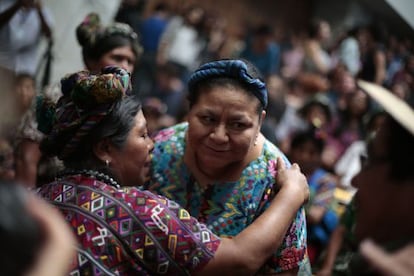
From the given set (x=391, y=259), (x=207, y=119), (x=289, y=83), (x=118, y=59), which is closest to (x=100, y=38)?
(x=118, y=59)

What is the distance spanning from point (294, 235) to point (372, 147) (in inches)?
26.9

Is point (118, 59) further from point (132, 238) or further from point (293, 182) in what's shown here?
point (132, 238)

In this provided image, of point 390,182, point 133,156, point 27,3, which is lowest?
point 133,156

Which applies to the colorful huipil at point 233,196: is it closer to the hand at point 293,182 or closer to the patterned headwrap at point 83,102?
the hand at point 293,182

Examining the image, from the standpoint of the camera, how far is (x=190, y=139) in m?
2.47

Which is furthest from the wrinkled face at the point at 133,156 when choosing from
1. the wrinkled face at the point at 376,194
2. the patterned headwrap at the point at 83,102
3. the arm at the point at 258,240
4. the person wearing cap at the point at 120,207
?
the wrinkled face at the point at 376,194

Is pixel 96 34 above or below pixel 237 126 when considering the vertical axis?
above

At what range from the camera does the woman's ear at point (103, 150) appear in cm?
204

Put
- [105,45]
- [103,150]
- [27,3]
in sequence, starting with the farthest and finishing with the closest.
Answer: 1. [27,3]
2. [105,45]
3. [103,150]

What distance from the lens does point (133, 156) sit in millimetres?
2117

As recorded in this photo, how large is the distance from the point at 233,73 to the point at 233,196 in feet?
1.77

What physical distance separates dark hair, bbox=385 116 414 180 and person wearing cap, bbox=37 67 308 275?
0.59 m

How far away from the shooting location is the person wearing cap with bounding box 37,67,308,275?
183cm

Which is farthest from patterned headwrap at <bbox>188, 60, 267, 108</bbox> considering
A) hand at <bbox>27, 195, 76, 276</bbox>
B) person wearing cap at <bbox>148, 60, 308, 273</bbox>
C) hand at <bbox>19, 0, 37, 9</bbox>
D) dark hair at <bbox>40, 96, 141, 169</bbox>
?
hand at <bbox>19, 0, 37, 9</bbox>
